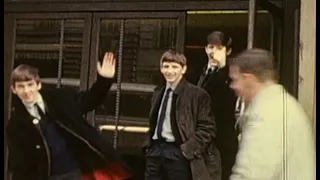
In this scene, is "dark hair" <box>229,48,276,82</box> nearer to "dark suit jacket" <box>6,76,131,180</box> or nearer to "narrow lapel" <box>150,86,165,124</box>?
"narrow lapel" <box>150,86,165,124</box>

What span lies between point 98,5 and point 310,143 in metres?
1.51

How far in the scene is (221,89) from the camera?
4.29 metres

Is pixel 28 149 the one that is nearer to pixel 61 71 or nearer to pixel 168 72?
pixel 61 71

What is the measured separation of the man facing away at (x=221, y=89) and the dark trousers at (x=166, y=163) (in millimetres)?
218

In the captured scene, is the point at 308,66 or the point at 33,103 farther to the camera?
the point at 33,103

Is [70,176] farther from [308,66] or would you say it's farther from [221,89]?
[308,66]

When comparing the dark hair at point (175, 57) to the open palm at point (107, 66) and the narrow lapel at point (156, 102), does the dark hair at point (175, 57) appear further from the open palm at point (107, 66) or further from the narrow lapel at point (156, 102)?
the open palm at point (107, 66)

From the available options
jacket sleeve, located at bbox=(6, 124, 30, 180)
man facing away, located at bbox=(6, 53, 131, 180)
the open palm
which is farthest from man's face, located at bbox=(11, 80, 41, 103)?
the open palm

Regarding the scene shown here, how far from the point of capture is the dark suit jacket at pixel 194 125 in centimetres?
427

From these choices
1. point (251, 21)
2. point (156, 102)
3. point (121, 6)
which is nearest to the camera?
point (251, 21)

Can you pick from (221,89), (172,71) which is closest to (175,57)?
(172,71)

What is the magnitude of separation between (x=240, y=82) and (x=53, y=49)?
1.14 metres

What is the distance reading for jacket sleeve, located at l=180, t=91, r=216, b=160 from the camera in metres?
4.27

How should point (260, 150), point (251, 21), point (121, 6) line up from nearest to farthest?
point (260, 150) < point (251, 21) < point (121, 6)
